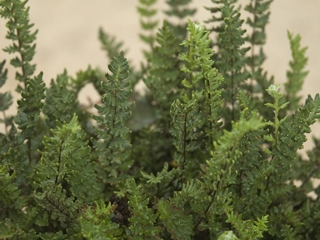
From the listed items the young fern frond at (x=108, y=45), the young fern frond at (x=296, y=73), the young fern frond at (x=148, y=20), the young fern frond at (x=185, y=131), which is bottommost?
the young fern frond at (x=185, y=131)

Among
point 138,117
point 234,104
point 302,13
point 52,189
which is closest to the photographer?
point 52,189

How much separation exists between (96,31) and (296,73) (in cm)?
86

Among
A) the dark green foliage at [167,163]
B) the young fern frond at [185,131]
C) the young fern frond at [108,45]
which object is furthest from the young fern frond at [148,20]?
the young fern frond at [185,131]

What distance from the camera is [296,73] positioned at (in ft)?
2.39

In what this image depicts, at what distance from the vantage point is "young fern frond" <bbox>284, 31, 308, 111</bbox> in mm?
706

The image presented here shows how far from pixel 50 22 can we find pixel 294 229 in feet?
3.62

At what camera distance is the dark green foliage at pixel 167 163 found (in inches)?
19.7

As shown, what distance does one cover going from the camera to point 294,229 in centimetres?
59

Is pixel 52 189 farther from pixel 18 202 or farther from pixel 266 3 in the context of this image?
pixel 266 3

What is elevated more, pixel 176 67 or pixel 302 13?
pixel 302 13

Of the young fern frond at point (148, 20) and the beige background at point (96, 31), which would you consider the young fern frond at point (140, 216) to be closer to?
the young fern frond at point (148, 20)

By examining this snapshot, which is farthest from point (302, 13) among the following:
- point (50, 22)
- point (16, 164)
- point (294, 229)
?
point (16, 164)

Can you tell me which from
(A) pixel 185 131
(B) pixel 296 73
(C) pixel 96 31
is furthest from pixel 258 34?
(C) pixel 96 31

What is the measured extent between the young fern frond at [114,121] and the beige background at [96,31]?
30.4 inches
